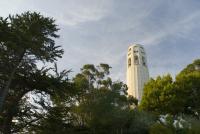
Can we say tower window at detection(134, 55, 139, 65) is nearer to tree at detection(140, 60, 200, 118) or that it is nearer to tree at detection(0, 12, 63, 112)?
tree at detection(140, 60, 200, 118)

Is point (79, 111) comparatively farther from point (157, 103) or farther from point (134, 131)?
point (157, 103)

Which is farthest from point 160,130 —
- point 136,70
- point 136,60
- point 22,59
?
point 136,60

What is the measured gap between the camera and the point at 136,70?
71.9 m

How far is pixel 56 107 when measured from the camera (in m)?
22.7

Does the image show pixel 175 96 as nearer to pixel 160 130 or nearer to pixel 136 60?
pixel 160 130

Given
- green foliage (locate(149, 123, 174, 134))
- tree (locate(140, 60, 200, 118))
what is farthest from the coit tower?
green foliage (locate(149, 123, 174, 134))

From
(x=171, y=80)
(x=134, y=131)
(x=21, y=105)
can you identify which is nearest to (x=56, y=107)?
(x=21, y=105)

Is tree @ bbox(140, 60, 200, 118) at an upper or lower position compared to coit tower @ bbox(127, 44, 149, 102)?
lower

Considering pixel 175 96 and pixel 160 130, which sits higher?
pixel 175 96

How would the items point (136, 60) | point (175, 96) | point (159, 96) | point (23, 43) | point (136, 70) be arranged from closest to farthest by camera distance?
1. point (23, 43)
2. point (175, 96)
3. point (159, 96)
4. point (136, 70)
5. point (136, 60)

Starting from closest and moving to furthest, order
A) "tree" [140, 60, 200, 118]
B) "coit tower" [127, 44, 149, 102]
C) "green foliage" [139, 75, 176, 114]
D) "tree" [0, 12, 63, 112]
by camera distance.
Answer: "tree" [0, 12, 63, 112], "tree" [140, 60, 200, 118], "green foliage" [139, 75, 176, 114], "coit tower" [127, 44, 149, 102]

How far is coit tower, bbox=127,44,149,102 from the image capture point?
7081cm

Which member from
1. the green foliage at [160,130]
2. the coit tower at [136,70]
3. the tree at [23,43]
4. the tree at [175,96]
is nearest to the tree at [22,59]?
the tree at [23,43]

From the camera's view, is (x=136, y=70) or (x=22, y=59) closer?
(x=22, y=59)
